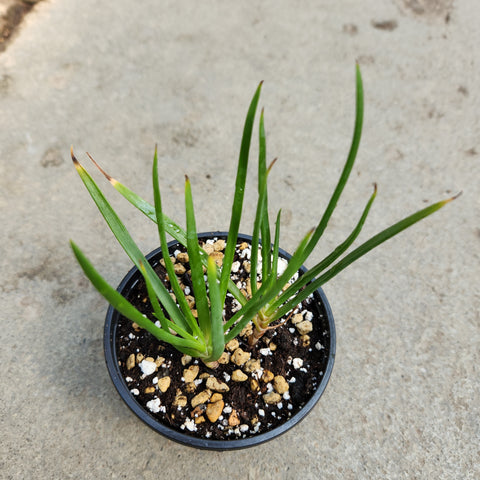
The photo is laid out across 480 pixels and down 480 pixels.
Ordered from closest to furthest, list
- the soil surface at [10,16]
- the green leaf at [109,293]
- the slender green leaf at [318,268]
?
the green leaf at [109,293] < the slender green leaf at [318,268] < the soil surface at [10,16]

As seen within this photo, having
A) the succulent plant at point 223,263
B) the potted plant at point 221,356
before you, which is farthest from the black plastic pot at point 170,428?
the succulent plant at point 223,263

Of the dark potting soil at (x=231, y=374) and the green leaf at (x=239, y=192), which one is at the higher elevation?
the green leaf at (x=239, y=192)

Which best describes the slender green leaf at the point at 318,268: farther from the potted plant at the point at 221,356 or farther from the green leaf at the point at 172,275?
the green leaf at the point at 172,275

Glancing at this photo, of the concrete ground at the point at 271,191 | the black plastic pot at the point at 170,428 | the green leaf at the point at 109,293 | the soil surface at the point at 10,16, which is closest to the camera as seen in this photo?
the green leaf at the point at 109,293

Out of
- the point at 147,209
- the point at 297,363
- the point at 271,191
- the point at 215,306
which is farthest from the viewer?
the point at 271,191

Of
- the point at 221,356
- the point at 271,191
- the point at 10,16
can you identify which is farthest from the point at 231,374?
the point at 10,16

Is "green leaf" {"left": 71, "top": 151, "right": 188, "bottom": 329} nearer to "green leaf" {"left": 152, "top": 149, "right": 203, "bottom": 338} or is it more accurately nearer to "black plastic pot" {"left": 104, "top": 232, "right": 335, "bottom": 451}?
"green leaf" {"left": 152, "top": 149, "right": 203, "bottom": 338}

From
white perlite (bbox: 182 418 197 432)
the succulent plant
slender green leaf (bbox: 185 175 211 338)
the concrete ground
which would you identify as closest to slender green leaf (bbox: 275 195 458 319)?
the succulent plant

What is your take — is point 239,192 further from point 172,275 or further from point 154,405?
point 154,405
